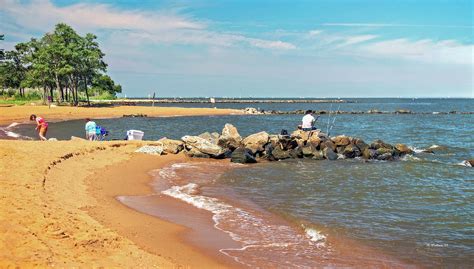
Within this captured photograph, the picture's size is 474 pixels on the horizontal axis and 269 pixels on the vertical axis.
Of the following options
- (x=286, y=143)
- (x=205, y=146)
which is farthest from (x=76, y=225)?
(x=286, y=143)

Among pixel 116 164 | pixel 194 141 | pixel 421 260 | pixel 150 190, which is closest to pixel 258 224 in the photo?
pixel 421 260

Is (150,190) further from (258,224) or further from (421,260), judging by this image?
(421,260)

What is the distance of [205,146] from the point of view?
22.7 meters

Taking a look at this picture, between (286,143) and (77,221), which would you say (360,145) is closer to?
(286,143)

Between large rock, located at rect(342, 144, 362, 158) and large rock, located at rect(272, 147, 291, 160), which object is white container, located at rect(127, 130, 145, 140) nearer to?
large rock, located at rect(272, 147, 291, 160)

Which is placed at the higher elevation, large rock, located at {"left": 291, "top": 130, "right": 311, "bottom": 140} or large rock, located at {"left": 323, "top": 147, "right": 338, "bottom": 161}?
large rock, located at {"left": 291, "top": 130, "right": 311, "bottom": 140}

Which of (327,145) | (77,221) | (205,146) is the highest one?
(77,221)

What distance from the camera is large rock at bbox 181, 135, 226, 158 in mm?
22594

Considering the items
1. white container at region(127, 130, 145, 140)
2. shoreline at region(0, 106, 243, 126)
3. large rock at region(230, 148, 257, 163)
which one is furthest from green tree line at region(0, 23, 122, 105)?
large rock at region(230, 148, 257, 163)

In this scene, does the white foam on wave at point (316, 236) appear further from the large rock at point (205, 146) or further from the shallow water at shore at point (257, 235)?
the large rock at point (205, 146)

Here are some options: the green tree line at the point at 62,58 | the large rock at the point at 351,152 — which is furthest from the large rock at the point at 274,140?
the green tree line at the point at 62,58

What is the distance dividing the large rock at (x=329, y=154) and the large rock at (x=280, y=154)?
213 cm

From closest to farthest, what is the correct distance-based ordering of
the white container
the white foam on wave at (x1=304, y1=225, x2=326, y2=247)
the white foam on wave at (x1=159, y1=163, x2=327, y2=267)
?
the white foam on wave at (x1=159, y1=163, x2=327, y2=267) < the white foam on wave at (x1=304, y1=225, x2=326, y2=247) < the white container

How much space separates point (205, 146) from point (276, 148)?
4110mm
